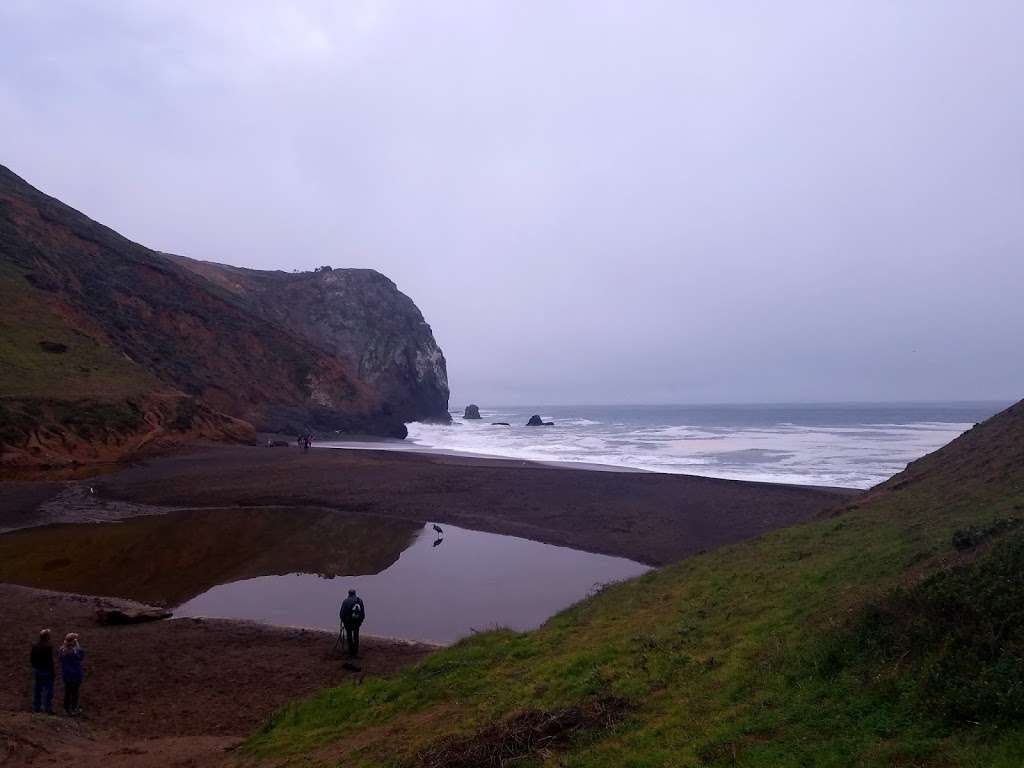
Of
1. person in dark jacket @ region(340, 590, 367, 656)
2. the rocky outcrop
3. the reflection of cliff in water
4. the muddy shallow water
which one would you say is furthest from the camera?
the rocky outcrop

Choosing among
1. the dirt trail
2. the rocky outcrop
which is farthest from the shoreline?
the rocky outcrop

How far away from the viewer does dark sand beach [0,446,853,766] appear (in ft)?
29.2

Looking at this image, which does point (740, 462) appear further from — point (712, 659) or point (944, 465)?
point (712, 659)

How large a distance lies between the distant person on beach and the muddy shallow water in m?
4.52

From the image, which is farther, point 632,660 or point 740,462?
point 740,462

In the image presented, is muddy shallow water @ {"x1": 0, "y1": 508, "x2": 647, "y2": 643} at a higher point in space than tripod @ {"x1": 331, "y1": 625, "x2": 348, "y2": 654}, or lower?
lower

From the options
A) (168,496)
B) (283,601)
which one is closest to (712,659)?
(283,601)

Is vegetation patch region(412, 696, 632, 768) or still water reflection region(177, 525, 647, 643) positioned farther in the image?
still water reflection region(177, 525, 647, 643)

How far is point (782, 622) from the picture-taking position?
300 inches

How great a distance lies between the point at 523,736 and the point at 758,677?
212 centimetres

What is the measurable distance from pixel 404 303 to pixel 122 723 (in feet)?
300

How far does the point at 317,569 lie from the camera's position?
701 inches

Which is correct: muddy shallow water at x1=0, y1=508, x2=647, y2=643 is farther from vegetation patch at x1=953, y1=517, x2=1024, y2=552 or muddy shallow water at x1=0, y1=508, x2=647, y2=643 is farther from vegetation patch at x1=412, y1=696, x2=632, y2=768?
vegetation patch at x1=953, y1=517, x2=1024, y2=552

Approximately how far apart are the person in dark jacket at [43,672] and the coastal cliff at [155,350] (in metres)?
25.2
